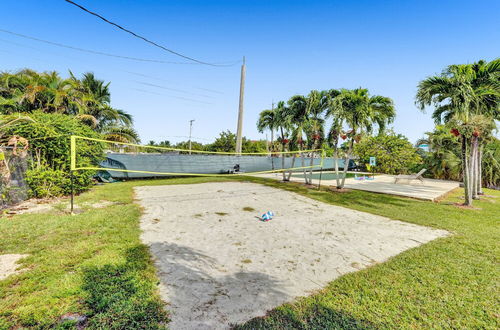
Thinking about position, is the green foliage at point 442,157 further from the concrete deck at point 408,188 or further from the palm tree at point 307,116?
the palm tree at point 307,116

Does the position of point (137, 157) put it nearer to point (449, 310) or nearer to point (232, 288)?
point (232, 288)

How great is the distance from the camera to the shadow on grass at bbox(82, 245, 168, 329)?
2131mm

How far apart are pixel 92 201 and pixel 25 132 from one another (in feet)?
9.67

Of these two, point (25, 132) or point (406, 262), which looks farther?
point (25, 132)

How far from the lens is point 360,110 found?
33.6ft

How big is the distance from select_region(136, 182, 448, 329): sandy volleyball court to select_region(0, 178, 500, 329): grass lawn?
9.0 inches

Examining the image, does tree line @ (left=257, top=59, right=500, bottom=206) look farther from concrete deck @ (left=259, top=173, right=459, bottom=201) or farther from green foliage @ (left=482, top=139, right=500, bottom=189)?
concrete deck @ (left=259, top=173, right=459, bottom=201)

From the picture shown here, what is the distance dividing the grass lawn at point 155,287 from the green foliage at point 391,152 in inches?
694

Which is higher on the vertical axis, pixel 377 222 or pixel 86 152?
pixel 86 152

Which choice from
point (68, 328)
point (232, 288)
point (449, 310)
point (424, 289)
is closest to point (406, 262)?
point (424, 289)

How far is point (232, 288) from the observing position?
9.29ft

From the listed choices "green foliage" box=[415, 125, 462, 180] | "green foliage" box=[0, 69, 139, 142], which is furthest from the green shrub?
"green foliage" box=[415, 125, 462, 180]

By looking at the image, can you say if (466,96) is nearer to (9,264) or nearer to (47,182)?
(9,264)

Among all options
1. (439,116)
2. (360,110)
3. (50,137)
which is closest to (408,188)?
(439,116)
